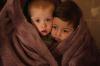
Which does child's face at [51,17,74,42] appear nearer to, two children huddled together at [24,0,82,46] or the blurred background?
two children huddled together at [24,0,82,46]

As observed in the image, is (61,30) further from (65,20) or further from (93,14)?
(93,14)


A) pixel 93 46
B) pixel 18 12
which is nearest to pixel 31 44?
pixel 18 12

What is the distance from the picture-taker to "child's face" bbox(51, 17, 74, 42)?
3.44ft

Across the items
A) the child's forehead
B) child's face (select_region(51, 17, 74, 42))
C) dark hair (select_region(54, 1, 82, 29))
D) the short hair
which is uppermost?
the short hair

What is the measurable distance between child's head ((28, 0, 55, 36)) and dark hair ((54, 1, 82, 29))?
0.04 m

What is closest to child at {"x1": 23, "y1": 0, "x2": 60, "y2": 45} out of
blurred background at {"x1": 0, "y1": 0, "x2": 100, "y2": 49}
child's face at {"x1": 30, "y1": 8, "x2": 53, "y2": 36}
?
child's face at {"x1": 30, "y1": 8, "x2": 53, "y2": 36}

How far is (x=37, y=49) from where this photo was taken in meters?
0.97

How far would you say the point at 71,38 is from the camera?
40.8 inches

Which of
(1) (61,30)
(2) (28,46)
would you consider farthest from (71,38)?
(2) (28,46)

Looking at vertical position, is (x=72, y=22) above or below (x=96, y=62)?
above

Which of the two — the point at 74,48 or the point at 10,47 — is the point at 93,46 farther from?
the point at 10,47

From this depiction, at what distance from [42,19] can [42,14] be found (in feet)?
0.06

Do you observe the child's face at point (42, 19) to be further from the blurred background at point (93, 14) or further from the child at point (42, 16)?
the blurred background at point (93, 14)

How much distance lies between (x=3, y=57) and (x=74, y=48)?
269 millimetres
